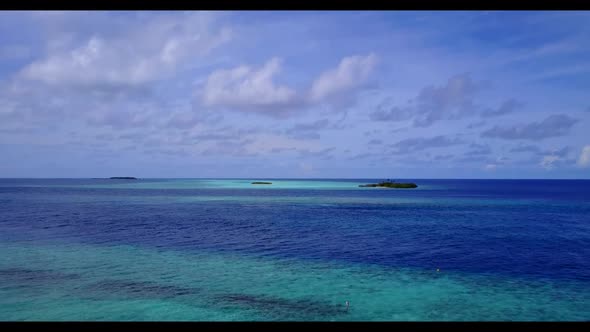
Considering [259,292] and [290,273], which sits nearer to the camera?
[259,292]

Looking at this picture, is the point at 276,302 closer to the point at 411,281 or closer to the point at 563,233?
the point at 411,281

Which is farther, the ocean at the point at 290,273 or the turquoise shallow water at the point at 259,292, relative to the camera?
the ocean at the point at 290,273

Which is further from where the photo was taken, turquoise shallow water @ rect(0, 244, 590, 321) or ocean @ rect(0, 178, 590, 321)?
ocean @ rect(0, 178, 590, 321)
